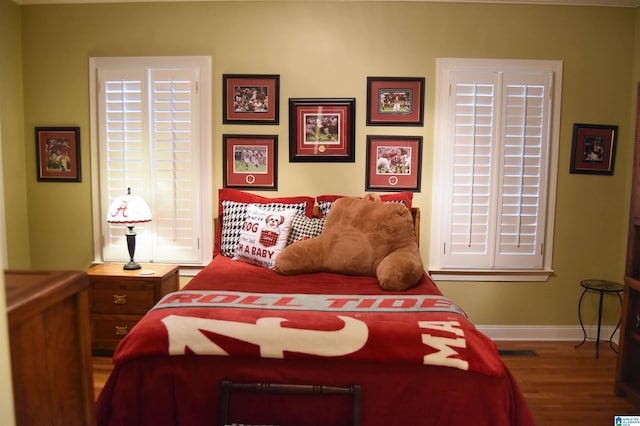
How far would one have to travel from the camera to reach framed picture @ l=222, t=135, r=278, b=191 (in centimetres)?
339

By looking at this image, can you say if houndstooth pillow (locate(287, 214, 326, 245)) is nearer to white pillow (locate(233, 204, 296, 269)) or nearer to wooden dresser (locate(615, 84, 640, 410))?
white pillow (locate(233, 204, 296, 269))

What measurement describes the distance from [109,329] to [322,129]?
2.07m

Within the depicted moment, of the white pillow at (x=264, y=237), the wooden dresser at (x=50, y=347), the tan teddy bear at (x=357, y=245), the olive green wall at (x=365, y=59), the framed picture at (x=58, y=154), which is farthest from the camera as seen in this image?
the framed picture at (x=58, y=154)

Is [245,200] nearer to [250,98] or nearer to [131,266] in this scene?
[250,98]

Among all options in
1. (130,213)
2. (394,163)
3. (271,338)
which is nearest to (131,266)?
(130,213)

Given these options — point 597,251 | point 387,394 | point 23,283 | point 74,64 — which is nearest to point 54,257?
point 74,64

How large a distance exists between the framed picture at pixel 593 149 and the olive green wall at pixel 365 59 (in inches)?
2.1

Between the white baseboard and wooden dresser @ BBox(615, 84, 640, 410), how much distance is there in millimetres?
826

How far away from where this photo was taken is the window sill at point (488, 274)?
11.3 feet

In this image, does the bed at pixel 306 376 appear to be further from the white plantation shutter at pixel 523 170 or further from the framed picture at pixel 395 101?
the framed picture at pixel 395 101

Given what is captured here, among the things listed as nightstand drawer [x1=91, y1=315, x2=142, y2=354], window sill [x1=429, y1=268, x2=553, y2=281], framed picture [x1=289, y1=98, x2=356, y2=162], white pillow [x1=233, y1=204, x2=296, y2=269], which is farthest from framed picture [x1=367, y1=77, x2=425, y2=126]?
nightstand drawer [x1=91, y1=315, x2=142, y2=354]

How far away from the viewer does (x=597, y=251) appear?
136 inches

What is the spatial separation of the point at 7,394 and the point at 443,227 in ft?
10.4

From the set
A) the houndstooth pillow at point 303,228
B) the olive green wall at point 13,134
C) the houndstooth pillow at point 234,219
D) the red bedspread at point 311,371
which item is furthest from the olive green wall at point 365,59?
the red bedspread at point 311,371
